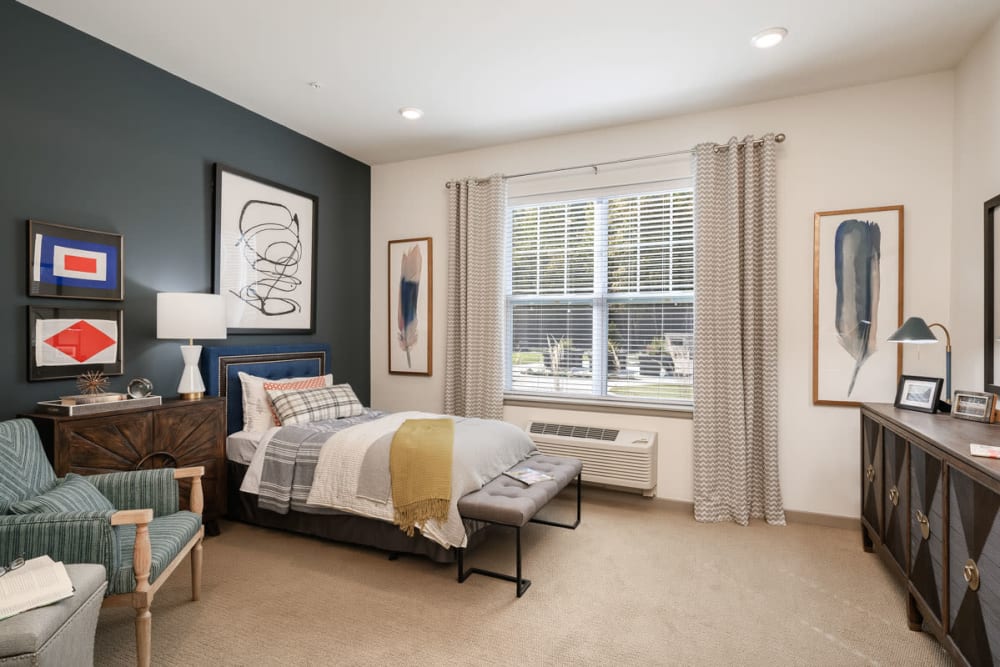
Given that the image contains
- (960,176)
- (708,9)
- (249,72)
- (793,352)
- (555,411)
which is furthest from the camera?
(555,411)

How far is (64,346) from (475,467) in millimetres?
2286

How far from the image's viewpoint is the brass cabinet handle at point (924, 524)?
2.14m

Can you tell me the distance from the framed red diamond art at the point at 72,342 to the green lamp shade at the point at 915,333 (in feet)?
14.2

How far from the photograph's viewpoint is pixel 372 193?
520 centimetres

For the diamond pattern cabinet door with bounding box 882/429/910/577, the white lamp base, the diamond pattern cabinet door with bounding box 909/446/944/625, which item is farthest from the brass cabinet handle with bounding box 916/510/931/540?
the white lamp base

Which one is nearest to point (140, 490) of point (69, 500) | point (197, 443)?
point (69, 500)

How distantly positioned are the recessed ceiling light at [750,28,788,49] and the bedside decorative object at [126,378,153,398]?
3.86m

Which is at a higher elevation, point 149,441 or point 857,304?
point 857,304

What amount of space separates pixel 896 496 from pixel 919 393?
0.65 m

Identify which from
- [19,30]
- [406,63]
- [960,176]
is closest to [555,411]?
[406,63]

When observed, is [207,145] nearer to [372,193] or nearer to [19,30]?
[19,30]

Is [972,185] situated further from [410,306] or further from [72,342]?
[72,342]

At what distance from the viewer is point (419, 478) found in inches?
110

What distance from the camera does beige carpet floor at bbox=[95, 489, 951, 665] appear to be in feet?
7.05
